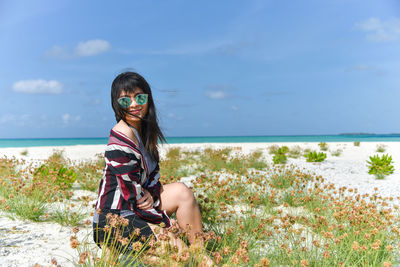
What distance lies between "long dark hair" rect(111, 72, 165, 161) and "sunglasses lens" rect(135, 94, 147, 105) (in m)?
0.08

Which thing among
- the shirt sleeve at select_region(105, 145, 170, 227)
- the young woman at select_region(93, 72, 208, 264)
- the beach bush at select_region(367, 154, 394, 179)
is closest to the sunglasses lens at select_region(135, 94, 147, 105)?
the young woman at select_region(93, 72, 208, 264)

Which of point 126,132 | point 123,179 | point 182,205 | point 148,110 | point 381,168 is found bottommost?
point 381,168

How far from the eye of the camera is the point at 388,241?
3037mm

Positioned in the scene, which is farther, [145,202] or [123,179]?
[145,202]

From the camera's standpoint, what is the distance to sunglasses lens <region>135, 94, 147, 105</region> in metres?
2.83

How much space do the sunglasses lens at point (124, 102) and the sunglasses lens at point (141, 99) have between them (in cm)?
7

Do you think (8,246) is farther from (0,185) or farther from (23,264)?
(0,185)

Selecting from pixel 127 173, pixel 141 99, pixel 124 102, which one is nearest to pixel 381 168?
pixel 141 99

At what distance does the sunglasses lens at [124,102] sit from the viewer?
280 centimetres

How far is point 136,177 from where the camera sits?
2.51m

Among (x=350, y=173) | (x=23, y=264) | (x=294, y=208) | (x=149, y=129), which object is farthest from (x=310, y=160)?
(x=23, y=264)

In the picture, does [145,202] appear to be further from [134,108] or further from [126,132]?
[134,108]

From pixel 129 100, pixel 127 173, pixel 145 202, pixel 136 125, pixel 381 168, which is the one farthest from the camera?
pixel 381 168

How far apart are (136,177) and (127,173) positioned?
94 millimetres
